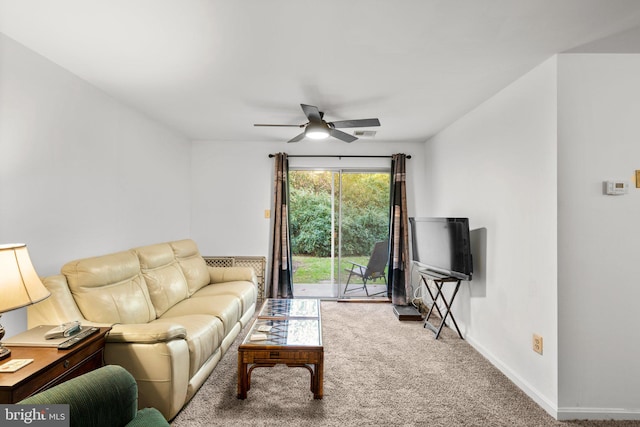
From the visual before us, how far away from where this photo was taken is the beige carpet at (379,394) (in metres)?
2.13

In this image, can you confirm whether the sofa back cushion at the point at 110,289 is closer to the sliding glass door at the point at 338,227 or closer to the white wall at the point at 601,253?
the sliding glass door at the point at 338,227

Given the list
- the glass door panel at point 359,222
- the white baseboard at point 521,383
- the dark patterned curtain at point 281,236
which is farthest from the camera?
the glass door panel at point 359,222

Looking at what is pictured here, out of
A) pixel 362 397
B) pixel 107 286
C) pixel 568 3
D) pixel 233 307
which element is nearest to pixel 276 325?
pixel 233 307

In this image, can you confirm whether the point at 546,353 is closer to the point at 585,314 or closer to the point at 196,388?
the point at 585,314

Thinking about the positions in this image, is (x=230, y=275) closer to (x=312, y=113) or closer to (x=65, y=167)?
(x=65, y=167)

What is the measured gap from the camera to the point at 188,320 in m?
2.64

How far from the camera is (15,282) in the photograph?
62.1 inches

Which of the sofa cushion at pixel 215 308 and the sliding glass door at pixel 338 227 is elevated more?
the sliding glass door at pixel 338 227

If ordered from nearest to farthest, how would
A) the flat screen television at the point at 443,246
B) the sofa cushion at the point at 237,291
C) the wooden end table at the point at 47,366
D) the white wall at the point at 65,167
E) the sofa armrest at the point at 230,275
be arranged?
the wooden end table at the point at 47,366
the white wall at the point at 65,167
the flat screen television at the point at 443,246
the sofa cushion at the point at 237,291
the sofa armrest at the point at 230,275

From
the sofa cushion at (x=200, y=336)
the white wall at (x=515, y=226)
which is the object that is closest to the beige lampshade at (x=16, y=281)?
the sofa cushion at (x=200, y=336)

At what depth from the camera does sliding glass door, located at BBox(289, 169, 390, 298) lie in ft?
16.8

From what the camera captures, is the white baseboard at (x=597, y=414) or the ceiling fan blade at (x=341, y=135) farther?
the ceiling fan blade at (x=341, y=135)

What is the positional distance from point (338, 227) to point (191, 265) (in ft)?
7.53

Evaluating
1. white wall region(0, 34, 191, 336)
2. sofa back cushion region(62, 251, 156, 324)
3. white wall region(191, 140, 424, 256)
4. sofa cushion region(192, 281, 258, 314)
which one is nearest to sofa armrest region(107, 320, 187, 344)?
sofa back cushion region(62, 251, 156, 324)
